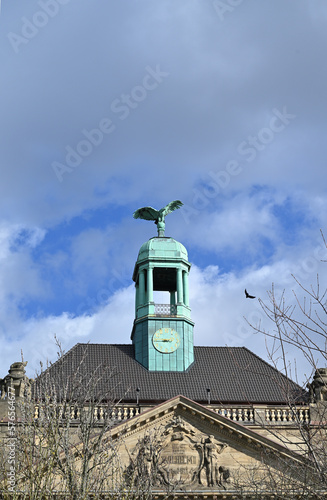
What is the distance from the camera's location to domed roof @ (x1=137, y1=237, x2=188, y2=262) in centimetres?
→ 5041

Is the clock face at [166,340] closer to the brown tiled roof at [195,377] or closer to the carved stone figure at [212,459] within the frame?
the brown tiled roof at [195,377]

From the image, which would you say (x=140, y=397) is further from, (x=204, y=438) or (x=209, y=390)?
(x=204, y=438)

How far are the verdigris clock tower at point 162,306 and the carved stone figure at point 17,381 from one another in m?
8.11

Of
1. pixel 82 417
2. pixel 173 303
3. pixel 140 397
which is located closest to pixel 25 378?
pixel 140 397

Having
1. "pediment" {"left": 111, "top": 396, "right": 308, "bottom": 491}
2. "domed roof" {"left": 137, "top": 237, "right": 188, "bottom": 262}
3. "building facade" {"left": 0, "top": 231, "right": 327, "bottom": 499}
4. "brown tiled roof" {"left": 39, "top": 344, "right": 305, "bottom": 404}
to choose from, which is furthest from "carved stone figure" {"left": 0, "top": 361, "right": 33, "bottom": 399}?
"domed roof" {"left": 137, "top": 237, "right": 188, "bottom": 262}

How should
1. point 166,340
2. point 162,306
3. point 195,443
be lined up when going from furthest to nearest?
point 162,306 < point 166,340 < point 195,443

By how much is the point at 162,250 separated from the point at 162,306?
142 inches

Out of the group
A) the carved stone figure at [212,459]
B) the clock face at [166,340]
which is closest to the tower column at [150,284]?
the clock face at [166,340]

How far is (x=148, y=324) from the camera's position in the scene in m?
48.3

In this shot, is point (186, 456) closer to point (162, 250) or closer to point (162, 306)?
point (162, 306)

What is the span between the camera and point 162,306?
162 ft

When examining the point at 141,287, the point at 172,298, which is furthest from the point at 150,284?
the point at 172,298

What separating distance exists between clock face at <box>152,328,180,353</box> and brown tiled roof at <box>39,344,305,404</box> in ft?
4.97

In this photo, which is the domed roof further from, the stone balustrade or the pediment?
the pediment
